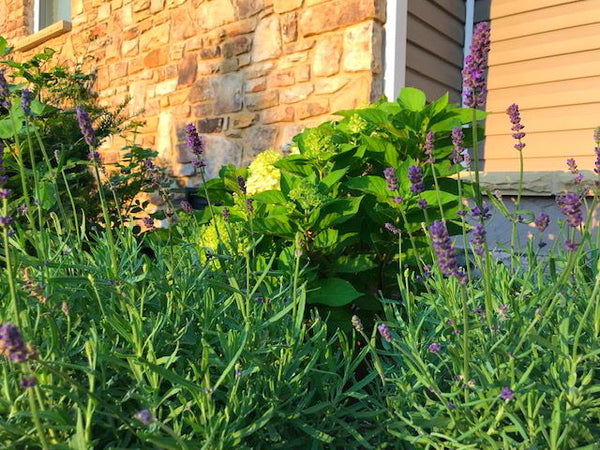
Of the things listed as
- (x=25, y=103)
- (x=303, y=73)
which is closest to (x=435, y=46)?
(x=303, y=73)

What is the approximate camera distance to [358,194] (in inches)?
88.7

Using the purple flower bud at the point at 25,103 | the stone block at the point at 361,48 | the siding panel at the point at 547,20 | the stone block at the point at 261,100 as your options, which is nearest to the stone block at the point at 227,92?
the stone block at the point at 261,100

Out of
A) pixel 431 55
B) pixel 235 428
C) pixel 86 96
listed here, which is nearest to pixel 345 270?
pixel 235 428

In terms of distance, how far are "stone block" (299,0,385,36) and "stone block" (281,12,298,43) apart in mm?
60

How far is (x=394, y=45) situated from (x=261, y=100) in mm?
1243

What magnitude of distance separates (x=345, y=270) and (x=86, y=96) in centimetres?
514

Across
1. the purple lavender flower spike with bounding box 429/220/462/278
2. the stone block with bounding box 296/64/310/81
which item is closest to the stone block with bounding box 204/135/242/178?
the stone block with bounding box 296/64/310/81

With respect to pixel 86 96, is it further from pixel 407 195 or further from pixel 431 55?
pixel 407 195

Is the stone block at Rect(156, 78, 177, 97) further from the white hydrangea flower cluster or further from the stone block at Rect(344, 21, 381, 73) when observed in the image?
the white hydrangea flower cluster

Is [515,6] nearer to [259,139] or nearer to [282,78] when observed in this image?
[282,78]

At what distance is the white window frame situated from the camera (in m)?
3.43

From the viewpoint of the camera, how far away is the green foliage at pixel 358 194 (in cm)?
194

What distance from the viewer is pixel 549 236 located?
3127mm

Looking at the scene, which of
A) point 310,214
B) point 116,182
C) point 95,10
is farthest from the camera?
point 95,10
